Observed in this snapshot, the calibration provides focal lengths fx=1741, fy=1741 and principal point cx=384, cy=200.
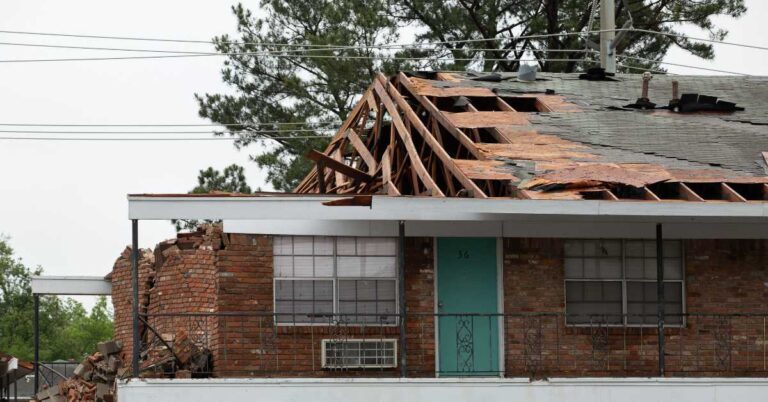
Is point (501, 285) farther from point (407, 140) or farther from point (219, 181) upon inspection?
point (219, 181)

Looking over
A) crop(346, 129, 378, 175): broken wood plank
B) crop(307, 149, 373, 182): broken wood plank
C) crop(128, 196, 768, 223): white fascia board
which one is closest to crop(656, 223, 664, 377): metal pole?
crop(128, 196, 768, 223): white fascia board

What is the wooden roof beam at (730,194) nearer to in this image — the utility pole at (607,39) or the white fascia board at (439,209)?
the white fascia board at (439,209)

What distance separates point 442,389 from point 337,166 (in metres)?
4.33

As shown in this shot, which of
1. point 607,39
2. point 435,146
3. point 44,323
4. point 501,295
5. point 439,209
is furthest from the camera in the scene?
point 44,323

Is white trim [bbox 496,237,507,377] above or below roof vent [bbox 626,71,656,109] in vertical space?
below

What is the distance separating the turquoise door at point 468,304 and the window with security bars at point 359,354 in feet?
2.35

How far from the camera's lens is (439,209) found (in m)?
19.5

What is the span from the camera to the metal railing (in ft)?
69.9

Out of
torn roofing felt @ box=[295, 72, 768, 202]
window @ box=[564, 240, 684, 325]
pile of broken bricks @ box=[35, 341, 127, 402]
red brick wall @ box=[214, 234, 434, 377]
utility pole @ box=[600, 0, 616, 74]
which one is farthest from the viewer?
utility pole @ box=[600, 0, 616, 74]

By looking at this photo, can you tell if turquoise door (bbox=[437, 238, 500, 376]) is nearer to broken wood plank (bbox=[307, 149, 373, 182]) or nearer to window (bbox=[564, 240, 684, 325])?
window (bbox=[564, 240, 684, 325])

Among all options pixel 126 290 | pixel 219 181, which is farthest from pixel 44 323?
pixel 126 290

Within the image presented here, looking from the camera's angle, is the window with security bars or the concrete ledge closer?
the concrete ledge

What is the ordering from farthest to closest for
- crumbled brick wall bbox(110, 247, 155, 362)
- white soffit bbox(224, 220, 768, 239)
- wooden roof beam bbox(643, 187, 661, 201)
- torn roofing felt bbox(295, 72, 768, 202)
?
crumbled brick wall bbox(110, 247, 155, 362) < white soffit bbox(224, 220, 768, 239) < torn roofing felt bbox(295, 72, 768, 202) < wooden roof beam bbox(643, 187, 661, 201)

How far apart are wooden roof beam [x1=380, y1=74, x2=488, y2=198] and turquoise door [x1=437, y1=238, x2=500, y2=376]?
39.2 inches
